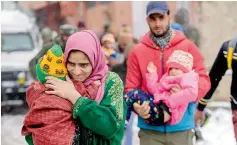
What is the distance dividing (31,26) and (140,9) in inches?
116

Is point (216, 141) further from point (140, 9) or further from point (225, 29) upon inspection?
point (140, 9)

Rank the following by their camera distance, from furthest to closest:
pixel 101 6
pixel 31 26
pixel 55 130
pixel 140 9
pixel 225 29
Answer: pixel 101 6
pixel 31 26
pixel 140 9
pixel 225 29
pixel 55 130

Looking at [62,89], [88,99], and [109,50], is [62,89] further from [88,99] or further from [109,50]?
[109,50]

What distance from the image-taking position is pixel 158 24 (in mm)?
5340

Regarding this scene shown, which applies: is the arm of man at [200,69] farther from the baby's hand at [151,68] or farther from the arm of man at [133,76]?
the arm of man at [133,76]

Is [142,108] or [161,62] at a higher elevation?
[161,62]

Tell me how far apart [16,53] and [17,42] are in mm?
453

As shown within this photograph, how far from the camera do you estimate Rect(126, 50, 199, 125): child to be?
16.6ft

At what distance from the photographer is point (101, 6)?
25.9 metres

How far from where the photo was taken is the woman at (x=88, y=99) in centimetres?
372

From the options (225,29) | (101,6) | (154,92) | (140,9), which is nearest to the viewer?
(154,92)

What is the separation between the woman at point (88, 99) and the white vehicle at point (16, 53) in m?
9.79

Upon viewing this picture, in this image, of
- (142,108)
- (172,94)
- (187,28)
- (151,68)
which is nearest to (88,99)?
(142,108)

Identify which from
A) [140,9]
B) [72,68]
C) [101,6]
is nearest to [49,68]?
[72,68]
